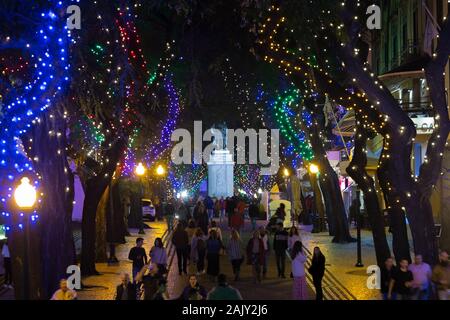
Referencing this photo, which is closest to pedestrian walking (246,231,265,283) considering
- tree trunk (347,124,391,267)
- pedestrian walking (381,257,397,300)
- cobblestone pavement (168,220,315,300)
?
cobblestone pavement (168,220,315,300)

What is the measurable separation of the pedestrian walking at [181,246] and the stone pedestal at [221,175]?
177 ft

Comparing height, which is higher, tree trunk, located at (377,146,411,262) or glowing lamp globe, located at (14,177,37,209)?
glowing lamp globe, located at (14,177,37,209)

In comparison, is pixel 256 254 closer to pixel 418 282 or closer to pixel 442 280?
pixel 418 282

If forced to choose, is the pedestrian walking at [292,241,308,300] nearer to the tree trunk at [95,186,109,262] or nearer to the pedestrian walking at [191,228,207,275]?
the pedestrian walking at [191,228,207,275]

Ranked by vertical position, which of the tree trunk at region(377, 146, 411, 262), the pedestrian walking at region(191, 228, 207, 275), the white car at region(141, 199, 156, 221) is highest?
the tree trunk at region(377, 146, 411, 262)

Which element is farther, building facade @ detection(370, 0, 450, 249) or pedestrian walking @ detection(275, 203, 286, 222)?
pedestrian walking @ detection(275, 203, 286, 222)

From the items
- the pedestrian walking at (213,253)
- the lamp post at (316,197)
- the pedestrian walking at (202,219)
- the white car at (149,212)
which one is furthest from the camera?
the white car at (149,212)

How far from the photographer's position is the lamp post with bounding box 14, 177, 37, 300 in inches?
599

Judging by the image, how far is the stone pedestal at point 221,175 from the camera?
253 feet

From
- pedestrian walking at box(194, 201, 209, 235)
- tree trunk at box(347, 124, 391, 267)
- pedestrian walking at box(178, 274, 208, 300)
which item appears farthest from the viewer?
pedestrian walking at box(194, 201, 209, 235)

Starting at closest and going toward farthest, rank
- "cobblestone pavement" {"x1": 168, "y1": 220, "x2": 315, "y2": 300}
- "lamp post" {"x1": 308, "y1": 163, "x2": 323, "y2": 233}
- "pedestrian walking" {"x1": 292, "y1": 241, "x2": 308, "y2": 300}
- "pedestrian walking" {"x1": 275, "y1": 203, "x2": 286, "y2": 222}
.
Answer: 1. "pedestrian walking" {"x1": 292, "y1": 241, "x2": 308, "y2": 300}
2. "cobblestone pavement" {"x1": 168, "y1": 220, "x2": 315, "y2": 300}
3. "pedestrian walking" {"x1": 275, "y1": 203, "x2": 286, "y2": 222}
4. "lamp post" {"x1": 308, "y1": 163, "x2": 323, "y2": 233}

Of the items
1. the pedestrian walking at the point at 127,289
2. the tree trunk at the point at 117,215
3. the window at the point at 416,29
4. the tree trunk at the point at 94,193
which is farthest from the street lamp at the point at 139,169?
the pedestrian walking at the point at 127,289

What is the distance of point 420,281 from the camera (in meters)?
13.9

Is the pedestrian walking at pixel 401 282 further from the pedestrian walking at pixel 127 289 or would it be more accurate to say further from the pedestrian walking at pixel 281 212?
the pedestrian walking at pixel 281 212
